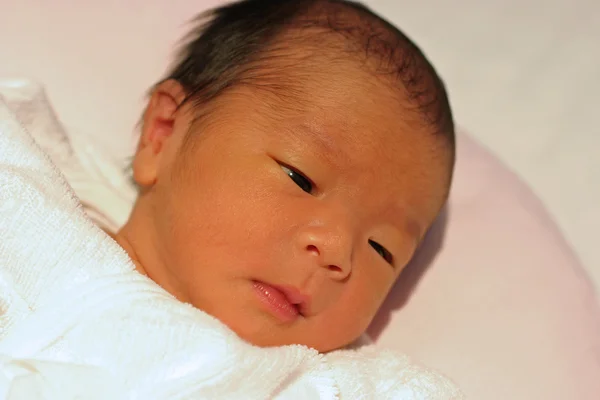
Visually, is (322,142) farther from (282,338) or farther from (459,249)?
(459,249)

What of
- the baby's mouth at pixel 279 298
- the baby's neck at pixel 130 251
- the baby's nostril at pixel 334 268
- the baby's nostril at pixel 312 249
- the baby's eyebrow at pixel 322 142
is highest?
the baby's eyebrow at pixel 322 142

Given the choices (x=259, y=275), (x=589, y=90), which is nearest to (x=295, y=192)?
(x=259, y=275)

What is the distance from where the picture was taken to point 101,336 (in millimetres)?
866

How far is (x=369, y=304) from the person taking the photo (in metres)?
1.05

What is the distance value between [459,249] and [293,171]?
0.45 metres

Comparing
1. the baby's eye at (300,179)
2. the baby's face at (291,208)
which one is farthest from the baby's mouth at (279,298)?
the baby's eye at (300,179)

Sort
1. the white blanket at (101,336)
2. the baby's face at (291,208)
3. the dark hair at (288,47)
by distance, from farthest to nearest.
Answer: the dark hair at (288,47) < the baby's face at (291,208) < the white blanket at (101,336)

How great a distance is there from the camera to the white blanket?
848mm

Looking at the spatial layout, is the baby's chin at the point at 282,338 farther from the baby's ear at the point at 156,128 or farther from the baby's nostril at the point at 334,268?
the baby's ear at the point at 156,128

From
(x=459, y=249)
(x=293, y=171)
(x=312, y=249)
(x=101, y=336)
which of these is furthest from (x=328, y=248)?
(x=459, y=249)

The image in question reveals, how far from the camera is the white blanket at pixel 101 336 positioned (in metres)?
0.85

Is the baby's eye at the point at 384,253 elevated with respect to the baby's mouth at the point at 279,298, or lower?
elevated

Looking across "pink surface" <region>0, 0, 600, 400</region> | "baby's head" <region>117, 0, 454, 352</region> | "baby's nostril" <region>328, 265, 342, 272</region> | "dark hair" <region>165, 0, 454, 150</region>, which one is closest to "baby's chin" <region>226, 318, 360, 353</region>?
"baby's head" <region>117, 0, 454, 352</region>

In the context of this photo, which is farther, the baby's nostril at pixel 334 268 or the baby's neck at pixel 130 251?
the baby's neck at pixel 130 251
